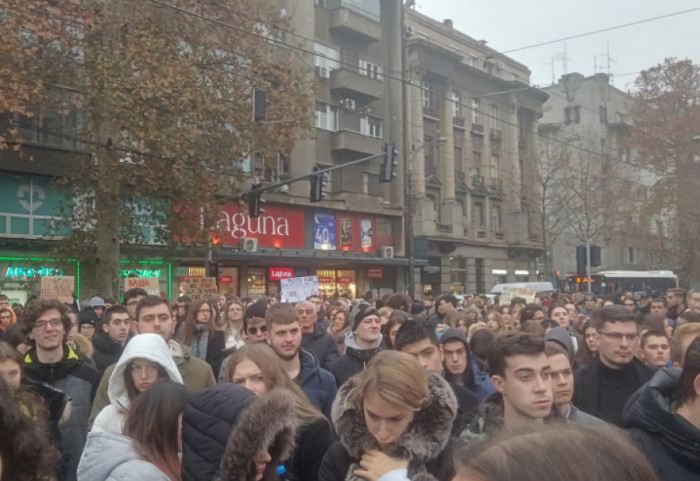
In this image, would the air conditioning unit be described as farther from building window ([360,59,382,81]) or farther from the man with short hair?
the man with short hair

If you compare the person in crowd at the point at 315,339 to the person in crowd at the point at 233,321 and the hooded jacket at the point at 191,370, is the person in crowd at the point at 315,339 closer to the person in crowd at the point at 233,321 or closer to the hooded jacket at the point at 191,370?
the person in crowd at the point at 233,321

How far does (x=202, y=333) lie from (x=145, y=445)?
5.73 metres

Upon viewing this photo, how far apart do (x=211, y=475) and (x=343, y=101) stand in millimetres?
32082

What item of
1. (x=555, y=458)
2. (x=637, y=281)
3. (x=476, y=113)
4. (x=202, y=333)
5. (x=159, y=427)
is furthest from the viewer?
(x=476, y=113)

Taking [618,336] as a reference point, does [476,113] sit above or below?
above

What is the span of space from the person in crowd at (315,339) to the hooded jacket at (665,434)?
475cm

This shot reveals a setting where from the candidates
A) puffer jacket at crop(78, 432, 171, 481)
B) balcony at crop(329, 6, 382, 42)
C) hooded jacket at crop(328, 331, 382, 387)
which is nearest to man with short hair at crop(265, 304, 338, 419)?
hooded jacket at crop(328, 331, 382, 387)

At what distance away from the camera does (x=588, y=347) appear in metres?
6.96

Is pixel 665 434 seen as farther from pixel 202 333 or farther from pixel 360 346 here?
pixel 202 333

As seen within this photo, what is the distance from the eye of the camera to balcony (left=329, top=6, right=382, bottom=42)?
33.5m

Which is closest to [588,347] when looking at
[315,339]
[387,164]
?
[315,339]

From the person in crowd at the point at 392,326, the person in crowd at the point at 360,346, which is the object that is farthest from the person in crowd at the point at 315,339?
the person in crowd at the point at 392,326

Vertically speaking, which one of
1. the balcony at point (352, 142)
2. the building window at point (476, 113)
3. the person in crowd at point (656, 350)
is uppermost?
the building window at point (476, 113)

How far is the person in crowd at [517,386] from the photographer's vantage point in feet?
11.9
